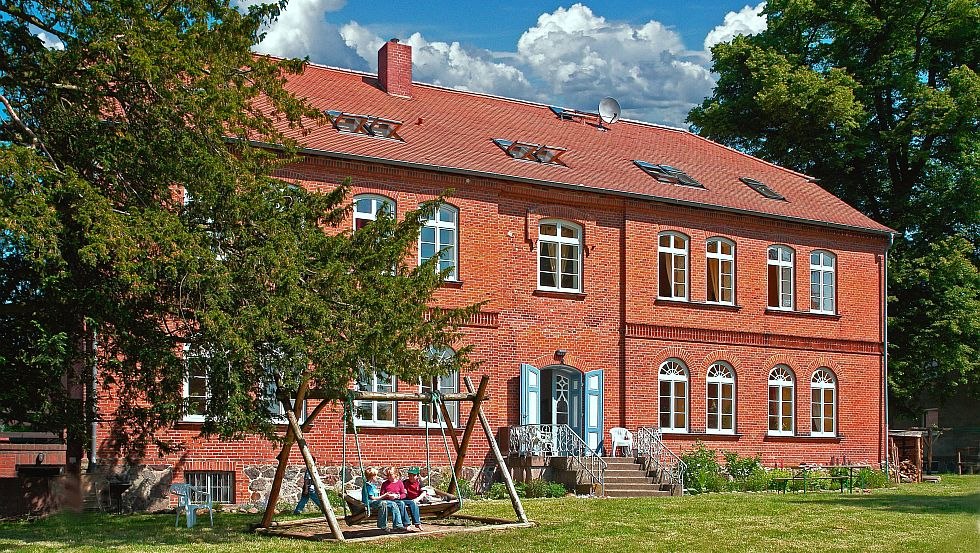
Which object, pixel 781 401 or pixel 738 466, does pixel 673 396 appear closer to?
pixel 738 466

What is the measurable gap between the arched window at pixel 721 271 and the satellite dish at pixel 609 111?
20.0ft

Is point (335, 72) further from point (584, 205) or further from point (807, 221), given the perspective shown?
point (807, 221)

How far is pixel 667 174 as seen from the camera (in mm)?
28625

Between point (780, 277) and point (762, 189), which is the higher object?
point (762, 189)

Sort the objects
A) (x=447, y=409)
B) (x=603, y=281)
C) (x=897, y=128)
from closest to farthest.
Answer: (x=447, y=409) < (x=603, y=281) < (x=897, y=128)

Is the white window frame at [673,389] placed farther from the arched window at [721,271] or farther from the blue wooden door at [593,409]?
the arched window at [721,271]

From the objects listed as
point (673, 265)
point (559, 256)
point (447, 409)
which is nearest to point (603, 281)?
point (559, 256)

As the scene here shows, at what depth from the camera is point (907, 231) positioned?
116 feet

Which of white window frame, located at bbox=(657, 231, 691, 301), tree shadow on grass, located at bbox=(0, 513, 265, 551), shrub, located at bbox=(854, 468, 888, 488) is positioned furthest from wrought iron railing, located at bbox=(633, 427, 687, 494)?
tree shadow on grass, located at bbox=(0, 513, 265, 551)

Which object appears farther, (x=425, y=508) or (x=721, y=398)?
(x=721, y=398)

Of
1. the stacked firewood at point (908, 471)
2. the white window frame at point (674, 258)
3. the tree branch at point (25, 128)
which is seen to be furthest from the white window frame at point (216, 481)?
the stacked firewood at point (908, 471)

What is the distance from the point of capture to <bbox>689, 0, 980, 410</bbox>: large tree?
33.3m

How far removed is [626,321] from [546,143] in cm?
527

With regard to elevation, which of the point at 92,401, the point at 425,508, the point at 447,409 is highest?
the point at 92,401
